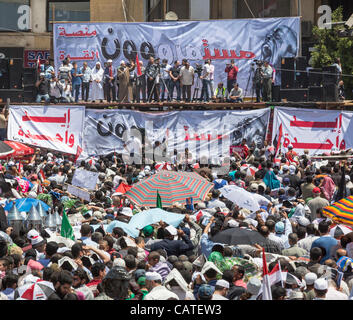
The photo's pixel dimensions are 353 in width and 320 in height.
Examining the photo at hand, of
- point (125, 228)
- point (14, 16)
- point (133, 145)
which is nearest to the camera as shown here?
point (125, 228)

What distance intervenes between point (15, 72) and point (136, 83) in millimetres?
4304

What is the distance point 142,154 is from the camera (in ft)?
84.8

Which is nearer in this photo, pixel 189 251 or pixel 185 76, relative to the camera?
pixel 189 251

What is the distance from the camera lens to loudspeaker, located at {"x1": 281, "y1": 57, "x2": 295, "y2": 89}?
2545 centimetres

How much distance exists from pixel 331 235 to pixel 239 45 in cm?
1702

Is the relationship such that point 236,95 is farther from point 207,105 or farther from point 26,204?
point 26,204

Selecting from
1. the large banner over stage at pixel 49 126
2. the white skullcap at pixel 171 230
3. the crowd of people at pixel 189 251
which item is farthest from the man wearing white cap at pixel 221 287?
the large banner over stage at pixel 49 126

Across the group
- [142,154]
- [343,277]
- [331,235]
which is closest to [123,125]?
[142,154]

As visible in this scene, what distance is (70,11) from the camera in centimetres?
3794

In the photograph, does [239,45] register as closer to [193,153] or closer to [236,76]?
[236,76]

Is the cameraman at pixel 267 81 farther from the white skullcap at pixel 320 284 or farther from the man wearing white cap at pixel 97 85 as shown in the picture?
the white skullcap at pixel 320 284

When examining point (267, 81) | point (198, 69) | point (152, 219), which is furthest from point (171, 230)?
point (198, 69)

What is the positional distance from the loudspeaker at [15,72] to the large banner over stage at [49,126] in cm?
202

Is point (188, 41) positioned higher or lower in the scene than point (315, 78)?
higher
